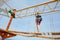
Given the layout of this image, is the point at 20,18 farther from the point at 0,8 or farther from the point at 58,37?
the point at 58,37

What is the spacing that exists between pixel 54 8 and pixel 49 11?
41 centimetres

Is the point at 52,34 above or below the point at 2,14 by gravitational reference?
below

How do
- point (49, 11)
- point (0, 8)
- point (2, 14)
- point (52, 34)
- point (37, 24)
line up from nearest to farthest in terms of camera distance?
point (52, 34) < point (37, 24) < point (49, 11) < point (0, 8) < point (2, 14)

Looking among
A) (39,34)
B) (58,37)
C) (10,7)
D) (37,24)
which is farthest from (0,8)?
(58,37)

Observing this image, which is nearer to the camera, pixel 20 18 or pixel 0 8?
pixel 0 8

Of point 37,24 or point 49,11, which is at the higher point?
point 49,11

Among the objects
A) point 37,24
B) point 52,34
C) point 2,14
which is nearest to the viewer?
point 52,34

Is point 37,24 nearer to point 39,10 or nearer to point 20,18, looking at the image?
point 39,10

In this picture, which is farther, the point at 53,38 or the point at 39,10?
the point at 39,10

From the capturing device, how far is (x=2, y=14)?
945cm

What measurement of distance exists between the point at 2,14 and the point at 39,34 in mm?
4740

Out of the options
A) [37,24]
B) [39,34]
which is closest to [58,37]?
[39,34]

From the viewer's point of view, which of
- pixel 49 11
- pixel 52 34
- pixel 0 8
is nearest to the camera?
pixel 52 34

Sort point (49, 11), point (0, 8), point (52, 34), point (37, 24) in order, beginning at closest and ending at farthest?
1. point (52, 34)
2. point (37, 24)
3. point (49, 11)
4. point (0, 8)
